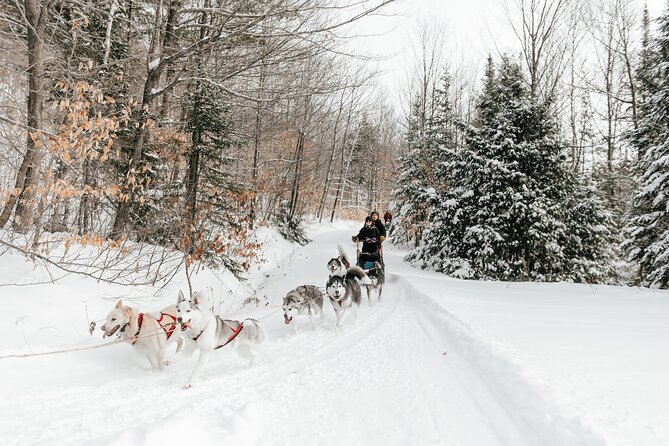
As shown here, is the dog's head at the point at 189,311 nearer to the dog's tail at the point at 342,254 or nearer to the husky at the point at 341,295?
the husky at the point at 341,295

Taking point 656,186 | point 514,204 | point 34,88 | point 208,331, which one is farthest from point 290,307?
point 656,186

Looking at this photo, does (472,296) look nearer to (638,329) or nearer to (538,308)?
(538,308)

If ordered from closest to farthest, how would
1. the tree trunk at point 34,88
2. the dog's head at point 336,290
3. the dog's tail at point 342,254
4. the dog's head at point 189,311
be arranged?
the dog's head at point 189,311 < the tree trunk at point 34,88 < the dog's head at point 336,290 < the dog's tail at point 342,254

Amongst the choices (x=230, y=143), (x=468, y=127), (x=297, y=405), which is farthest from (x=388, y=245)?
(x=297, y=405)

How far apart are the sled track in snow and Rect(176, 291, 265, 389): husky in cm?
271

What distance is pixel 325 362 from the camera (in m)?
4.94

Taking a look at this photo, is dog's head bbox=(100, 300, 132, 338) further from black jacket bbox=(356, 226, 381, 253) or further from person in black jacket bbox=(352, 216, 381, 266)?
black jacket bbox=(356, 226, 381, 253)

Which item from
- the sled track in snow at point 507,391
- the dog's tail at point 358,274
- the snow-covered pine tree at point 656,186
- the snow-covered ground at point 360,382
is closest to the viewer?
the sled track in snow at point 507,391

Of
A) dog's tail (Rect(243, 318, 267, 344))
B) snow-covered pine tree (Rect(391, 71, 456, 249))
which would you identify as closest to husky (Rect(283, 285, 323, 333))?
dog's tail (Rect(243, 318, 267, 344))

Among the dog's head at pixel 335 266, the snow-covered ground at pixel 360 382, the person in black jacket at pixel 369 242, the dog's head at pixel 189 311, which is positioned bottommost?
the snow-covered ground at pixel 360 382

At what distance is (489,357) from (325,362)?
2.08 meters

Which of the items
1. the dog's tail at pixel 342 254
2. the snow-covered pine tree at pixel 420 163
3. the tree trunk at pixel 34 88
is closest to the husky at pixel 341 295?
the dog's tail at pixel 342 254

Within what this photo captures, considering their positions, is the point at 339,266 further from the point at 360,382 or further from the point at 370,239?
the point at 360,382

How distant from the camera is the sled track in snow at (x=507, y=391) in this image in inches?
110
